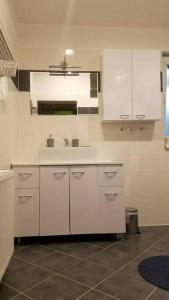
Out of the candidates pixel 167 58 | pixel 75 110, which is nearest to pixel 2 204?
pixel 75 110

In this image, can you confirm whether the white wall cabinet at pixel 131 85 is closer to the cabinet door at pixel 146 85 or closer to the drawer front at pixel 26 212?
the cabinet door at pixel 146 85

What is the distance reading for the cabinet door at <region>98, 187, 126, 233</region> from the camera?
8.64 feet

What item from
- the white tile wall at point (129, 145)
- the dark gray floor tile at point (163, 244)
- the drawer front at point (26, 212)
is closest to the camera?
the dark gray floor tile at point (163, 244)

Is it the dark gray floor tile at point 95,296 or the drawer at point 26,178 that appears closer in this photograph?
the dark gray floor tile at point 95,296

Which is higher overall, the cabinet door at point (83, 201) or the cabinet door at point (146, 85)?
the cabinet door at point (146, 85)

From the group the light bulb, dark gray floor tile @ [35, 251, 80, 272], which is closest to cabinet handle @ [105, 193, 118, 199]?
dark gray floor tile @ [35, 251, 80, 272]

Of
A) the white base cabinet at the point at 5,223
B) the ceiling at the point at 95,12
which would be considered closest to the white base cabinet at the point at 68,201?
the white base cabinet at the point at 5,223

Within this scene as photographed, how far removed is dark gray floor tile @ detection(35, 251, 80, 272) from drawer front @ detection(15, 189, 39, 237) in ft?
1.33

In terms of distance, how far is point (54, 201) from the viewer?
2.58m

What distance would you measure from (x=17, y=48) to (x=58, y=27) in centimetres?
59

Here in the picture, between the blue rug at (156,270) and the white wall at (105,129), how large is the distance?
1.13 m

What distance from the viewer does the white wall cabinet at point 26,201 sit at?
2.56m

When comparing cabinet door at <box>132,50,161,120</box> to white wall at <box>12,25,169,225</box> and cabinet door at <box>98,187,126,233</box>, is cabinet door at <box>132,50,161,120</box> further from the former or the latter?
cabinet door at <box>98,187,126,233</box>

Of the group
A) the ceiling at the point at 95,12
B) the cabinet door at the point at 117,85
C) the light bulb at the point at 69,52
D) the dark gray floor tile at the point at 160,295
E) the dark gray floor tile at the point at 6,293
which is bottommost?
the dark gray floor tile at the point at 6,293
